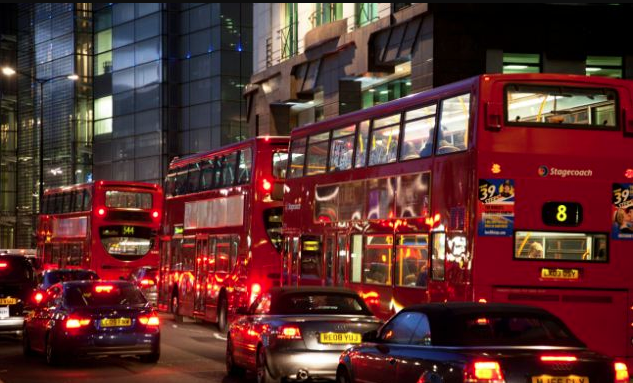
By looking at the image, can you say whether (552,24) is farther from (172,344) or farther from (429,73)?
(172,344)

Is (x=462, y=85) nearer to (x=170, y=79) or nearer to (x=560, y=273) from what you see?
(x=560, y=273)

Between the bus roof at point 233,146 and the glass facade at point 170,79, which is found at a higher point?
the glass facade at point 170,79

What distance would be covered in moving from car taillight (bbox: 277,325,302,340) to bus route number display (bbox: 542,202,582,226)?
3.78 meters

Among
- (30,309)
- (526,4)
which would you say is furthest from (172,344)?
(526,4)

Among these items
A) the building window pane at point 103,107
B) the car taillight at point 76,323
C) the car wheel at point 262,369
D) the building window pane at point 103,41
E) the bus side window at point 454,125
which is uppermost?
the building window pane at point 103,41

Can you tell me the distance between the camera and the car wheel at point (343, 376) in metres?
12.7

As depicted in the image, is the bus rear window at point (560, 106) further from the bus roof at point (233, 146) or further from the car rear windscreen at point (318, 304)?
the bus roof at point (233, 146)

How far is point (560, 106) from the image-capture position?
16625 millimetres

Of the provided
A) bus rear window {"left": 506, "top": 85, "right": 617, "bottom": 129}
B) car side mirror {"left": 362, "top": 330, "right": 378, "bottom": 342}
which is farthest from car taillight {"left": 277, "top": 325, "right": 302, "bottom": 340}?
bus rear window {"left": 506, "top": 85, "right": 617, "bottom": 129}

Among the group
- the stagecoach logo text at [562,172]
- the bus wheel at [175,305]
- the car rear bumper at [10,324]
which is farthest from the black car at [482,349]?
the bus wheel at [175,305]

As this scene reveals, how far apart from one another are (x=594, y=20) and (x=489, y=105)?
59.5 feet

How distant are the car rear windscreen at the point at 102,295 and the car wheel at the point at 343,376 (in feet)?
22.0

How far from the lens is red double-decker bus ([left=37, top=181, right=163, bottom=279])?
4181 centimetres

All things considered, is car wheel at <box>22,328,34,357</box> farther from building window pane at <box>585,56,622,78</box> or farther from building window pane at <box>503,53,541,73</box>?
building window pane at <box>585,56,622,78</box>
